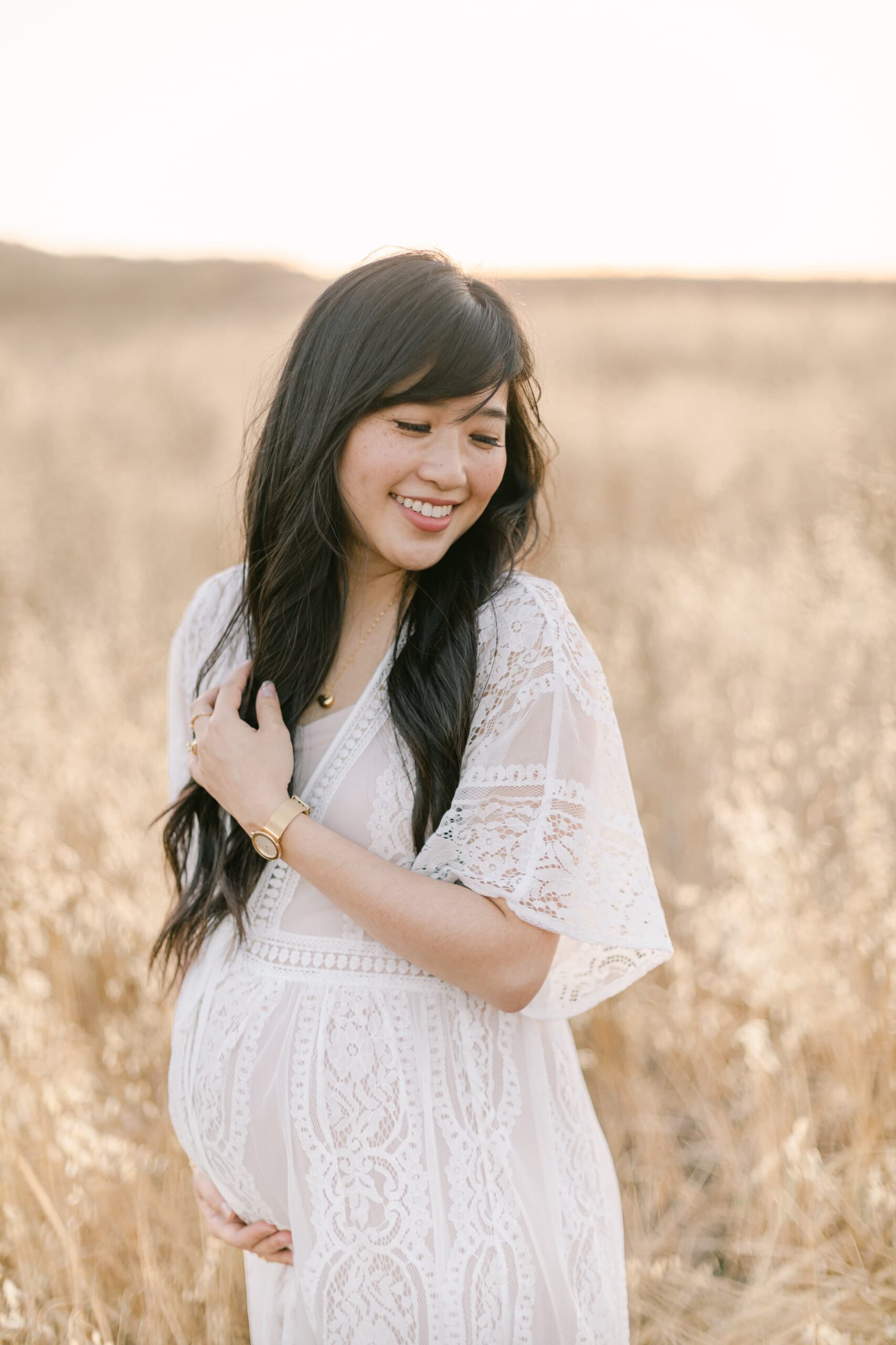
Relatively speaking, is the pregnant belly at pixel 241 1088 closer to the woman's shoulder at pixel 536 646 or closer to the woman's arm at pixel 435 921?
the woman's arm at pixel 435 921

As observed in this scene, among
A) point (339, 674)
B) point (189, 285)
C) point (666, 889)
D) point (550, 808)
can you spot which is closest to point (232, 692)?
point (339, 674)

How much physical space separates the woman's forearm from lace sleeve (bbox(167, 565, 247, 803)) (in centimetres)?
52

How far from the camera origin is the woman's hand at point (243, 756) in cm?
137

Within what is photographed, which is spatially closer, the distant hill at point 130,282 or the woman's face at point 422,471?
the woman's face at point 422,471

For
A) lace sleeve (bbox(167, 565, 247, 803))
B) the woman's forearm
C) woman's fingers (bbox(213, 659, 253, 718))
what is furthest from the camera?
lace sleeve (bbox(167, 565, 247, 803))

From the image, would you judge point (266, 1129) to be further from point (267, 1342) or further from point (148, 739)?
point (148, 739)

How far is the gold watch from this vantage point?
4.39 feet

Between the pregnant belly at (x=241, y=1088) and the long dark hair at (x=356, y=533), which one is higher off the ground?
the long dark hair at (x=356, y=533)

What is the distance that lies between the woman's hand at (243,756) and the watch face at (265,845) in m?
0.01

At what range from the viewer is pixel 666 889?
3068mm

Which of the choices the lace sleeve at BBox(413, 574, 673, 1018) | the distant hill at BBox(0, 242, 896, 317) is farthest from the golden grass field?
the distant hill at BBox(0, 242, 896, 317)

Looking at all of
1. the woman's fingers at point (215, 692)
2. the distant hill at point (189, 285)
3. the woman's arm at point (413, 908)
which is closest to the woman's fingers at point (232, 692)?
the woman's fingers at point (215, 692)

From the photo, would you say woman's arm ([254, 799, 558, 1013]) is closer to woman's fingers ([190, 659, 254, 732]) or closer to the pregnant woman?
the pregnant woman

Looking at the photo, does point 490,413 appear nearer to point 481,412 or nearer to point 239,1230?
point 481,412
